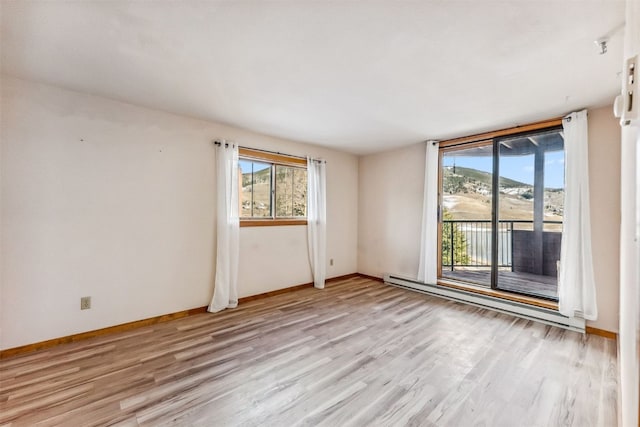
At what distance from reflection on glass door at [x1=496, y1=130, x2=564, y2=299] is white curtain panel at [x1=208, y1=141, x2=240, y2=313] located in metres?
3.64

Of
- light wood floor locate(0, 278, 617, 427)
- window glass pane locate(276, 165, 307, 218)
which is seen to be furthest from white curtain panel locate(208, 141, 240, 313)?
window glass pane locate(276, 165, 307, 218)

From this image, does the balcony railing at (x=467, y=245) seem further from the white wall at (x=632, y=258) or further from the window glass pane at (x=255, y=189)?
the white wall at (x=632, y=258)

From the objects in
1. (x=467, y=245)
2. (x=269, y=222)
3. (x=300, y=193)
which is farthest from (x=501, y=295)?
(x=269, y=222)

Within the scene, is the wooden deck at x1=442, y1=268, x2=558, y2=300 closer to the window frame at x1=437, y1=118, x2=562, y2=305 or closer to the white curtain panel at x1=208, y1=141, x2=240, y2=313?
the window frame at x1=437, y1=118, x2=562, y2=305

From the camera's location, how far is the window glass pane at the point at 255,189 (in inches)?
152

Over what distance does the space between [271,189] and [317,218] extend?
Result: 93 centimetres

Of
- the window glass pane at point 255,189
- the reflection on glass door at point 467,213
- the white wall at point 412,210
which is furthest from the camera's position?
the reflection on glass door at point 467,213

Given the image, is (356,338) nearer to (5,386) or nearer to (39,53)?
(5,386)

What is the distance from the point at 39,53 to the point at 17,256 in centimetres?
170

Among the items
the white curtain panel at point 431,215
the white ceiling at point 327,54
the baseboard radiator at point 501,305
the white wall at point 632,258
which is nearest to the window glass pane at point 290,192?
the white ceiling at point 327,54

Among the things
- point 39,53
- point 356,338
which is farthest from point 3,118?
point 356,338

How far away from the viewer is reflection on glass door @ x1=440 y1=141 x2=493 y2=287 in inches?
165

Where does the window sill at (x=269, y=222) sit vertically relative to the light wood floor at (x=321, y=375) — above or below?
above

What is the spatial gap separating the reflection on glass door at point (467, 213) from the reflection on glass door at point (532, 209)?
0.78 ft
